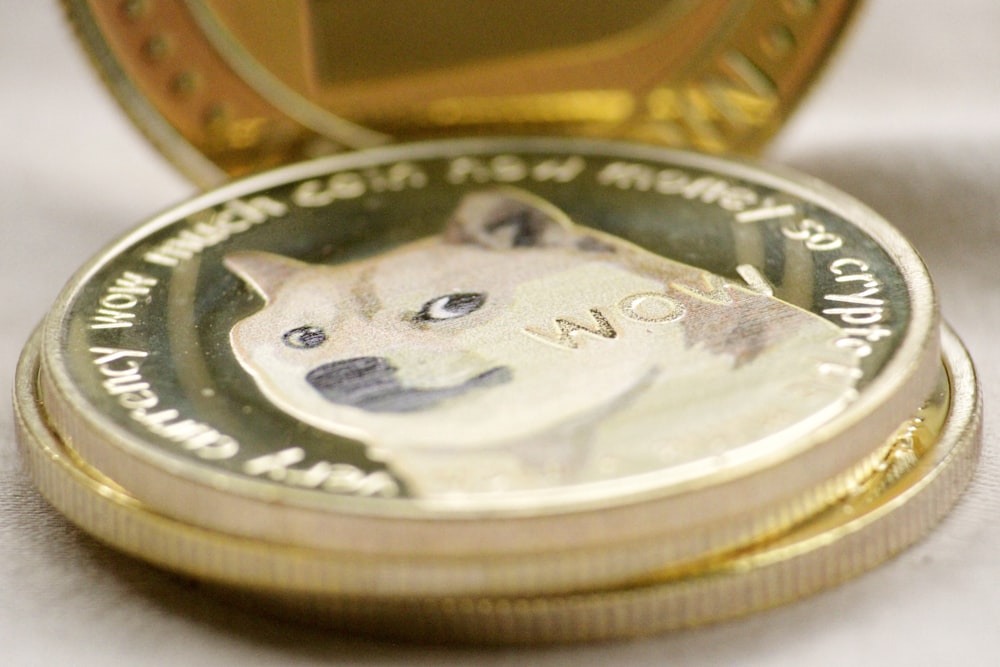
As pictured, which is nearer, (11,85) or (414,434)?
(414,434)

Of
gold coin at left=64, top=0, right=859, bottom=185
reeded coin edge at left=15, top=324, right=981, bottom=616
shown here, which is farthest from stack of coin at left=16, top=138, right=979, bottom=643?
gold coin at left=64, top=0, right=859, bottom=185

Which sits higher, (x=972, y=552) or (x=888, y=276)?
(x=888, y=276)

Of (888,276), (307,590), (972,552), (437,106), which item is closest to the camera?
(307,590)

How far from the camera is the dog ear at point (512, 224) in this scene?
41.4 inches

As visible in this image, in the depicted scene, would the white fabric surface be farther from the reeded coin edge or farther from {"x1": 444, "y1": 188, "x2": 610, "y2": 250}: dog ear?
{"x1": 444, "y1": 188, "x2": 610, "y2": 250}: dog ear

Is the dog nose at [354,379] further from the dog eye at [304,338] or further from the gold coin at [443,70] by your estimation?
the gold coin at [443,70]

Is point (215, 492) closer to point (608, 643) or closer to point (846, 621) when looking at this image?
point (608, 643)

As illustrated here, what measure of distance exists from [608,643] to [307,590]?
6.1 inches

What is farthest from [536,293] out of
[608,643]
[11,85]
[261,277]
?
[11,85]

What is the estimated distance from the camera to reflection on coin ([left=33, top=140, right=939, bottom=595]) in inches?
28.8

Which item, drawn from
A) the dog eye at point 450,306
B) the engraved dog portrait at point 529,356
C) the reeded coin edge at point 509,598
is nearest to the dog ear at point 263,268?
the engraved dog portrait at point 529,356

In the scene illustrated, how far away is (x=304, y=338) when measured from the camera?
923 mm

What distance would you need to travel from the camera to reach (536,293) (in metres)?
0.98

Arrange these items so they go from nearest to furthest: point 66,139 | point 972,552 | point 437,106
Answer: point 972,552
point 437,106
point 66,139
